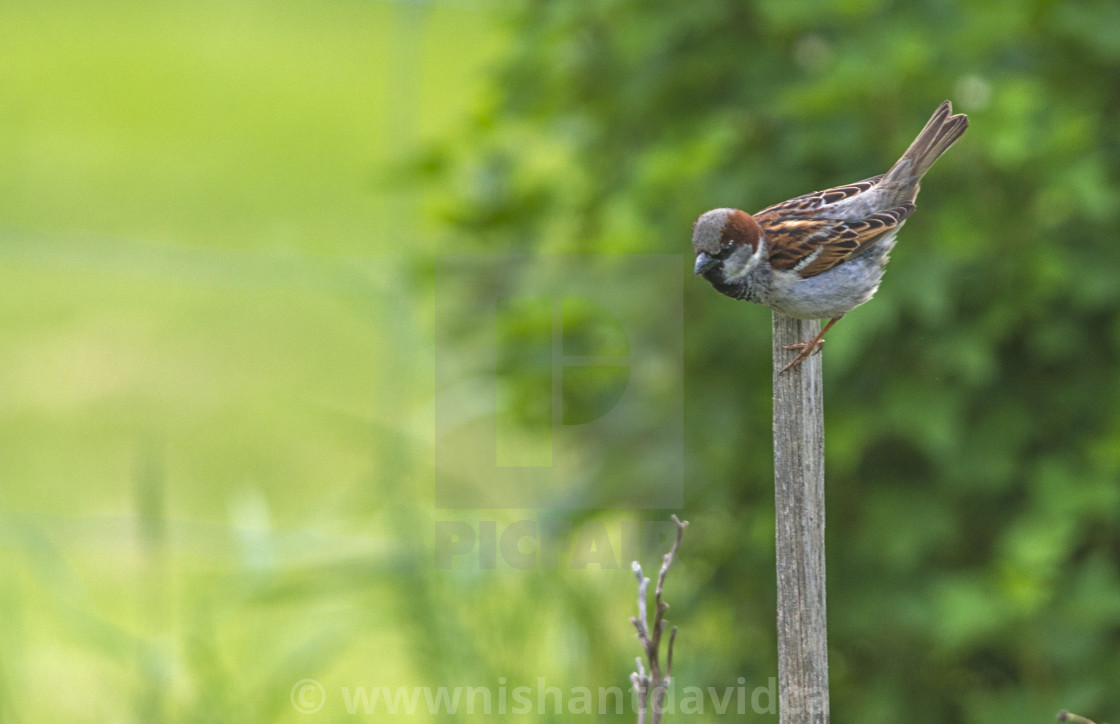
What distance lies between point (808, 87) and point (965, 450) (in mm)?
980

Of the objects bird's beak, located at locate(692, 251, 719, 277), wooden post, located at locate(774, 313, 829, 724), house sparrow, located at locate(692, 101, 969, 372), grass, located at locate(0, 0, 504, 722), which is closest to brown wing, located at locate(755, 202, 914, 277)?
house sparrow, located at locate(692, 101, 969, 372)

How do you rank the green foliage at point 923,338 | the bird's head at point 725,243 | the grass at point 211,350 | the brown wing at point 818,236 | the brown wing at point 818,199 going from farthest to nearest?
the grass at point 211,350
the green foliage at point 923,338
the brown wing at point 818,199
the brown wing at point 818,236
the bird's head at point 725,243

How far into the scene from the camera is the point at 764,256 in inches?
62.4

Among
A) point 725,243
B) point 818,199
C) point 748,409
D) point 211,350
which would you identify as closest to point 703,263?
point 725,243

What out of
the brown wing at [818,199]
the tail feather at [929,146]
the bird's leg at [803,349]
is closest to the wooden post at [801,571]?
the bird's leg at [803,349]

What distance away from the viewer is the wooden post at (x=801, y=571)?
4.15 ft

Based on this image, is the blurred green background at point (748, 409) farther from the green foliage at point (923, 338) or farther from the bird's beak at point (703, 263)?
the bird's beak at point (703, 263)

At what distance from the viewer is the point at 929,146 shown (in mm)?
1812

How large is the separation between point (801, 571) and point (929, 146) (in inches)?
33.7

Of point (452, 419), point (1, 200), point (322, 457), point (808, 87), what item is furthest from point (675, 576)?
point (1, 200)

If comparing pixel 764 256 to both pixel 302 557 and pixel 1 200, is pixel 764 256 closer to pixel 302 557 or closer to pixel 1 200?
pixel 302 557

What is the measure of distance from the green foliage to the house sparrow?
0.78 m

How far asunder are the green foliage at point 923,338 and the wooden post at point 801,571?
1307mm

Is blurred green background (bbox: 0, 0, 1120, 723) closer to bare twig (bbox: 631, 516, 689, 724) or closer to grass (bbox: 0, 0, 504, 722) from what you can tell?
grass (bbox: 0, 0, 504, 722)
